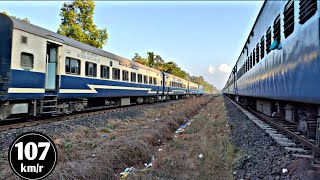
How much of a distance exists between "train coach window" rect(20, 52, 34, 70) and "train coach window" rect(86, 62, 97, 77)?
13.1 feet

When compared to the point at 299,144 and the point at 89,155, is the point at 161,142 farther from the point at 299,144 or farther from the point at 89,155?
the point at 299,144

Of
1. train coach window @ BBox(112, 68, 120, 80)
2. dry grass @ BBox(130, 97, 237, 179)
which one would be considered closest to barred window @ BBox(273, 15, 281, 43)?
dry grass @ BBox(130, 97, 237, 179)

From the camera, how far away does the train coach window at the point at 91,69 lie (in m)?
13.0

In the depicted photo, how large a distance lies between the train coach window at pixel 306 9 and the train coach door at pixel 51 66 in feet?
28.3

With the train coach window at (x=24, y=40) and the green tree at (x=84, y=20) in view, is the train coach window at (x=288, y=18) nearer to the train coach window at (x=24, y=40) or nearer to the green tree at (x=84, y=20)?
the train coach window at (x=24, y=40)

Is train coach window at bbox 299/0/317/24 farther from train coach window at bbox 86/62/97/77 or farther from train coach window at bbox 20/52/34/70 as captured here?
train coach window at bbox 86/62/97/77

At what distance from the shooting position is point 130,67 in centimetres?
1952

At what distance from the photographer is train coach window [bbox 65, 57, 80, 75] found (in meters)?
11.3

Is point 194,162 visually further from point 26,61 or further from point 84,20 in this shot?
point 84,20

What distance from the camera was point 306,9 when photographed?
419 cm

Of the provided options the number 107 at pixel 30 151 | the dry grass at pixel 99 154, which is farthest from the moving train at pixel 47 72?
the number 107 at pixel 30 151

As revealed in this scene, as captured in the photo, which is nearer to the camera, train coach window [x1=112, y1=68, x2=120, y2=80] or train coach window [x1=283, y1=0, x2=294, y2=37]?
train coach window [x1=283, y1=0, x2=294, y2=37]

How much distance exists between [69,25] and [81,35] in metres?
2.75

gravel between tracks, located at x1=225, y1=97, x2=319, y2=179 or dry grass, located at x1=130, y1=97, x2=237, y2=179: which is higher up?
gravel between tracks, located at x1=225, y1=97, x2=319, y2=179
